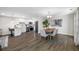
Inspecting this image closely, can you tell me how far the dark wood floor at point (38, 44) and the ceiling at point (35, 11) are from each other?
517mm

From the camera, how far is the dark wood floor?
76.9 inches

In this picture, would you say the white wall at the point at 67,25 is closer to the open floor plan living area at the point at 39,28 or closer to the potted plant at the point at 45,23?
the open floor plan living area at the point at 39,28

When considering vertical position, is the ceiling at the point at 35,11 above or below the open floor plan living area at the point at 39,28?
above

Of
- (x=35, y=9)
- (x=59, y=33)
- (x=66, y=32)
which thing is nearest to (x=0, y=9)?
(x=35, y=9)

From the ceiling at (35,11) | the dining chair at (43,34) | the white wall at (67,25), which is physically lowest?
the dining chair at (43,34)

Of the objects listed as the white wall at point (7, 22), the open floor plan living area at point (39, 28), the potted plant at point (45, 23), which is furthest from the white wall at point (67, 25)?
the white wall at point (7, 22)

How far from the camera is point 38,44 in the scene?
6.59 feet

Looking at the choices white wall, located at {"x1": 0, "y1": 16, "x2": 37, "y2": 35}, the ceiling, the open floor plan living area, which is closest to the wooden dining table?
the open floor plan living area

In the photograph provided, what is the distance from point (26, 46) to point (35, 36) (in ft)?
1.06

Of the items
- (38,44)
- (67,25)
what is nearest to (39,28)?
(38,44)

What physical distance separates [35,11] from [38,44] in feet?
2.62

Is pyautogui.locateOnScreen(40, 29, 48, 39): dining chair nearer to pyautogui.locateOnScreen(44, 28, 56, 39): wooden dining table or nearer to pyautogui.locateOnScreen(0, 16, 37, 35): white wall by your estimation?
pyautogui.locateOnScreen(44, 28, 56, 39): wooden dining table

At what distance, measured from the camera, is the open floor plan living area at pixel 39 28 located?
1.93m
